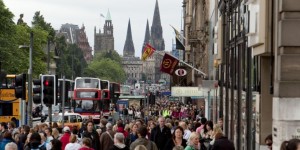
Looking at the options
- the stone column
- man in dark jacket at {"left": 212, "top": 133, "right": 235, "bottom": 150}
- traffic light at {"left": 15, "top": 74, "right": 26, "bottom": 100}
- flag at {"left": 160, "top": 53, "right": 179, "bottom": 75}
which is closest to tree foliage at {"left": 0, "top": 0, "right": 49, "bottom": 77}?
flag at {"left": 160, "top": 53, "right": 179, "bottom": 75}

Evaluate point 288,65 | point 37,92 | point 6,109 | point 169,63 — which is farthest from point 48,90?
point 169,63

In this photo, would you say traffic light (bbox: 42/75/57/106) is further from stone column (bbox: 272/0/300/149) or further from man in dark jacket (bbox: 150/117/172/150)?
stone column (bbox: 272/0/300/149)

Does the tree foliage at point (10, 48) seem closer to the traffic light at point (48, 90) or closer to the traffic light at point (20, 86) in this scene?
the traffic light at point (20, 86)

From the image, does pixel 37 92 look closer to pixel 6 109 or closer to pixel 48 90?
pixel 48 90

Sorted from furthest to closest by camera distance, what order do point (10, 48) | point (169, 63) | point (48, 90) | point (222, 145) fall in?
point (10, 48), point (169, 63), point (48, 90), point (222, 145)

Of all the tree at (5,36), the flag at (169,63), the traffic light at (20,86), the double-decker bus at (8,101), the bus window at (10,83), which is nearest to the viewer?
the traffic light at (20,86)

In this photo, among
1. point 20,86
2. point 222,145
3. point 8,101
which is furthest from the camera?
point 8,101

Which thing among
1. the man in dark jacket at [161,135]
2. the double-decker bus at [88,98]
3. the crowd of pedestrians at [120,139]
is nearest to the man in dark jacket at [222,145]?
the crowd of pedestrians at [120,139]

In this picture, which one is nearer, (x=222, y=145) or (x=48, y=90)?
(x=222, y=145)

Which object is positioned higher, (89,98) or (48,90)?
(48,90)

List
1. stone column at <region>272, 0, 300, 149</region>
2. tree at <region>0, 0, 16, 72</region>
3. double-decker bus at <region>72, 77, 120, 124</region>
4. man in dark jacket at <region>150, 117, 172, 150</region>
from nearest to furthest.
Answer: stone column at <region>272, 0, 300, 149</region>, man in dark jacket at <region>150, 117, 172, 150</region>, double-decker bus at <region>72, 77, 120, 124</region>, tree at <region>0, 0, 16, 72</region>

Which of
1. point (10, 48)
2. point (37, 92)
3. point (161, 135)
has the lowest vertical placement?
point (161, 135)

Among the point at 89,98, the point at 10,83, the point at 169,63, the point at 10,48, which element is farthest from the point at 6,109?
the point at 10,48

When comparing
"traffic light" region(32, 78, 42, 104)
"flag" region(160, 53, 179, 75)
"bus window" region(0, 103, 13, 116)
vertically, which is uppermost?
"flag" region(160, 53, 179, 75)
